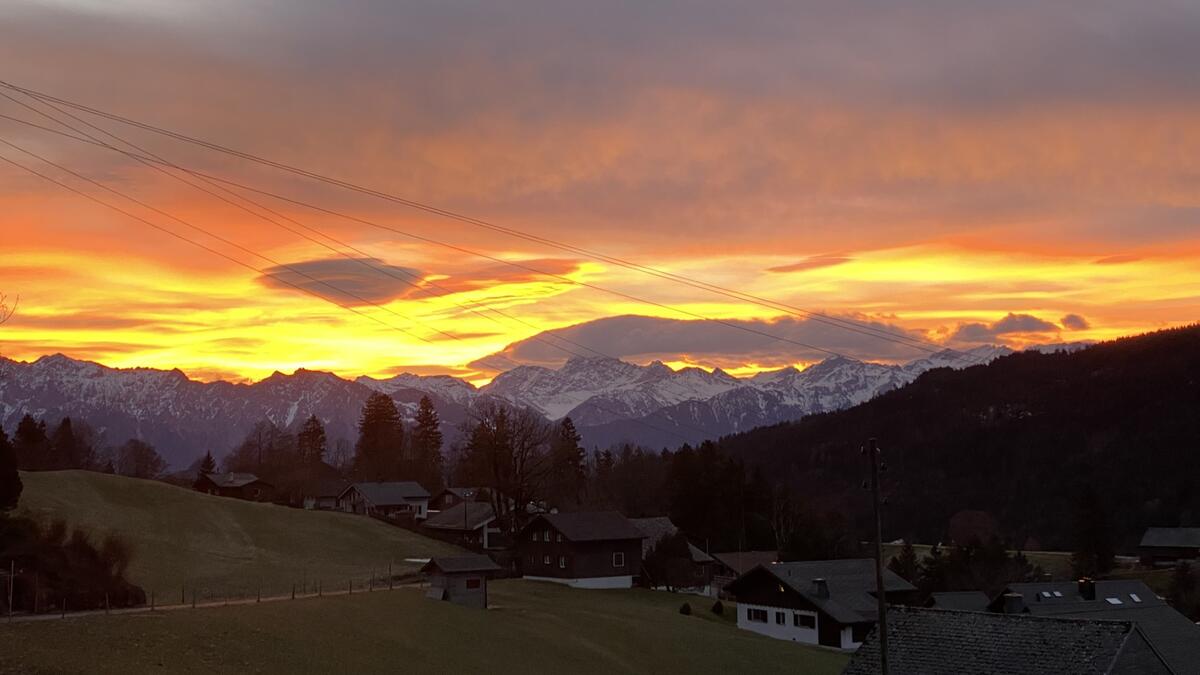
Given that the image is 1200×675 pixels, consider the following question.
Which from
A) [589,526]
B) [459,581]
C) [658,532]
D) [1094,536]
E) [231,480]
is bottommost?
[459,581]

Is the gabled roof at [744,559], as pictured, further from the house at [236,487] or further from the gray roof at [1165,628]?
the house at [236,487]

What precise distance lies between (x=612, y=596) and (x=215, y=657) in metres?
43.2

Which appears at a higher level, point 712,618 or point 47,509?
point 47,509

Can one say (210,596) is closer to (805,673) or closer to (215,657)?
(215,657)

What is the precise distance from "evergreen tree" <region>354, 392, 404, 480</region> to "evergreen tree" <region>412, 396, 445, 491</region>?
334cm

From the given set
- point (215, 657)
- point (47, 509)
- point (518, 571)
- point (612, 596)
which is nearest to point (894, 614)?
point (215, 657)

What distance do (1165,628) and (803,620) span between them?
1000 inches

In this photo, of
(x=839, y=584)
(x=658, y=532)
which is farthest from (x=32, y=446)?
(x=839, y=584)

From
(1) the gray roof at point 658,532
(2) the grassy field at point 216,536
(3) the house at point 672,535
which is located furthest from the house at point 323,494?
(3) the house at point 672,535

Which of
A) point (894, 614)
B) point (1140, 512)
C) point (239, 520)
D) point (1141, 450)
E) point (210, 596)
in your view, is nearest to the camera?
point (894, 614)

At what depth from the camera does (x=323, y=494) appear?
153 m

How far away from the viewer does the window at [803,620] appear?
2790 inches

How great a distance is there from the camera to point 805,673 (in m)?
55.3

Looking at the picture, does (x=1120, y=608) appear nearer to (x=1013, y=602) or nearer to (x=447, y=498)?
(x=1013, y=602)
